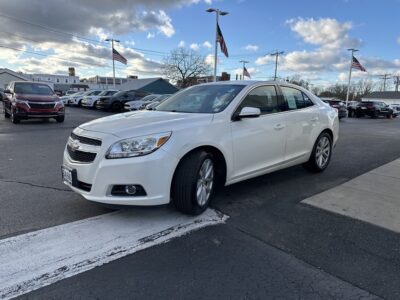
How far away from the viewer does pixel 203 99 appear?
4.85 meters

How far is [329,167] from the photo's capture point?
22.7 feet

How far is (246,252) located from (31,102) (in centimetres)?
1323

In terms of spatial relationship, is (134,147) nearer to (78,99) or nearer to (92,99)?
(92,99)

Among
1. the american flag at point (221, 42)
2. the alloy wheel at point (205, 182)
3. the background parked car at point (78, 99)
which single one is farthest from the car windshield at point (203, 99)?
the background parked car at point (78, 99)

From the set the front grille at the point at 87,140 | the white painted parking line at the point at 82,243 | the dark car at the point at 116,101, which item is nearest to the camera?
the white painted parking line at the point at 82,243

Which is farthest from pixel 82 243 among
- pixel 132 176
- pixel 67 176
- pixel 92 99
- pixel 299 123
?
pixel 92 99

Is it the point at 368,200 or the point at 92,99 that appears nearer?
the point at 368,200

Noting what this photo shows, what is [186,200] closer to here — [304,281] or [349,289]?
[304,281]

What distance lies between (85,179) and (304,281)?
2403 mm

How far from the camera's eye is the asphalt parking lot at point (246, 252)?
2.66 m

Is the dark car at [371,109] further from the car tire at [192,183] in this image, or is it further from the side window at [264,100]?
the car tire at [192,183]

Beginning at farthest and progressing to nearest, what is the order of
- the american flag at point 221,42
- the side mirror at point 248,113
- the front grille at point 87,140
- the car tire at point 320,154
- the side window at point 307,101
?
the american flag at point 221,42 → the car tire at point 320,154 → the side window at point 307,101 → the side mirror at point 248,113 → the front grille at point 87,140

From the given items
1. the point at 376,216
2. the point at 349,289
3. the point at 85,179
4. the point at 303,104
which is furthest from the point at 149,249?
the point at 303,104

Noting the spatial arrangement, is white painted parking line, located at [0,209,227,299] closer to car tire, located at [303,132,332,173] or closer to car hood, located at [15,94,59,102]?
car tire, located at [303,132,332,173]
